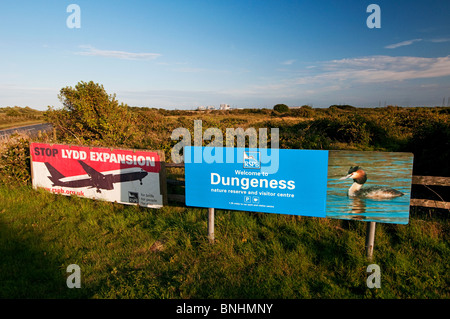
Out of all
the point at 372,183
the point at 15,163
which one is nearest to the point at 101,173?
the point at 15,163

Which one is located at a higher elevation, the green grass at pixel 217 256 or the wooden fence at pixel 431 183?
the wooden fence at pixel 431 183

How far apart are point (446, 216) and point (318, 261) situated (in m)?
3.12

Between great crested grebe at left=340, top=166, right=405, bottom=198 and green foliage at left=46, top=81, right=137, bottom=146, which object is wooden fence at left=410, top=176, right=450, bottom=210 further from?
green foliage at left=46, top=81, right=137, bottom=146

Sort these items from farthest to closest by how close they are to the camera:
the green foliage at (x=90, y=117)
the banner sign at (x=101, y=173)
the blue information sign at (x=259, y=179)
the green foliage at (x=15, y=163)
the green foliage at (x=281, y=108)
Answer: the green foliage at (x=281, y=108) < the green foliage at (x=90, y=117) < the green foliage at (x=15, y=163) < the banner sign at (x=101, y=173) < the blue information sign at (x=259, y=179)

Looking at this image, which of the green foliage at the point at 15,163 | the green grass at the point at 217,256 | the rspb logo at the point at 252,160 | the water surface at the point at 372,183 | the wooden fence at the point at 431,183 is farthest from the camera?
the green foliage at the point at 15,163

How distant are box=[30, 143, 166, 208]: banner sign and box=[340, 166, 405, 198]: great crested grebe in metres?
3.81

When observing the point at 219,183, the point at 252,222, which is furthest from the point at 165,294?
the point at 252,222

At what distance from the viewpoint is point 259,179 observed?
4.28 metres

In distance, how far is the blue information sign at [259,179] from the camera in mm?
4090

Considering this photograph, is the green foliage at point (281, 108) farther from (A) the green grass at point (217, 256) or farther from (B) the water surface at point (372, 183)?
(B) the water surface at point (372, 183)

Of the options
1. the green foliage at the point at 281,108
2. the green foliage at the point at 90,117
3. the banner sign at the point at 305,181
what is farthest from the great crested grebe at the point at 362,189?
the green foliage at the point at 281,108

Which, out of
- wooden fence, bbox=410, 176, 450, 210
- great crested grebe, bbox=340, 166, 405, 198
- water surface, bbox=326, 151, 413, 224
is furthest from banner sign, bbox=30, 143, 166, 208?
wooden fence, bbox=410, 176, 450, 210

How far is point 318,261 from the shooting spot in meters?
3.96
